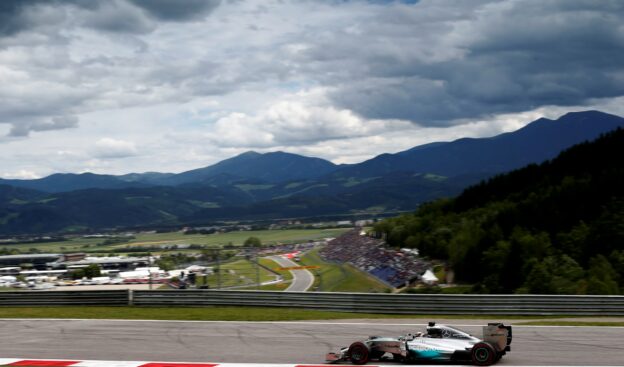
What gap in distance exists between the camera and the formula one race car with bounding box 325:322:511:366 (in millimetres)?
14961

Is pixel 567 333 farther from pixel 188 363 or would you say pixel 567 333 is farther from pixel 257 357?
pixel 188 363

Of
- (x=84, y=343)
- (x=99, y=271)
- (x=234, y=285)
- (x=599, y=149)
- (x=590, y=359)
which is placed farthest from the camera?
(x=599, y=149)

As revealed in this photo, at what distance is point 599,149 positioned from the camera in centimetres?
11131

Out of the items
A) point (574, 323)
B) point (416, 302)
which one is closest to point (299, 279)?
point (416, 302)

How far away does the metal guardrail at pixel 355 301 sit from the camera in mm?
23203

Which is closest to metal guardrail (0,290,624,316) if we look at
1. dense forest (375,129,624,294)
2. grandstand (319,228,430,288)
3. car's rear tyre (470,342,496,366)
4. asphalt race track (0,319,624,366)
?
asphalt race track (0,319,624,366)

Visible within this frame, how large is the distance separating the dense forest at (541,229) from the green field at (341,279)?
518 inches

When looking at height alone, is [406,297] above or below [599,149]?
below

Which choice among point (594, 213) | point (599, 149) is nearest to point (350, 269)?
point (594, 213)

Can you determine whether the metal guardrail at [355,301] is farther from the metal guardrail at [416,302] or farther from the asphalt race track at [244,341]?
the asphalt race track at [244,341]

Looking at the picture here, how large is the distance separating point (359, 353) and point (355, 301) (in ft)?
30.6

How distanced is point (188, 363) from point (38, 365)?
3342mm

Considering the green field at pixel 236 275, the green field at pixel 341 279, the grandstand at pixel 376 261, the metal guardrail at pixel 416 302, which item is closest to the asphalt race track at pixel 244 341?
the metal guardrail at pixel 416 302

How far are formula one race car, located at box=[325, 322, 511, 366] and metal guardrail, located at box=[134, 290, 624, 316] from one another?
828cm
